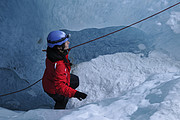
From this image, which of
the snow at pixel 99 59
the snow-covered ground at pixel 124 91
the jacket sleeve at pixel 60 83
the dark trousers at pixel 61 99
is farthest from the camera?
the snow at pixel 99 59

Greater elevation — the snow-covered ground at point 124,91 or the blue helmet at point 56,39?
the blue helmet at point 56,39

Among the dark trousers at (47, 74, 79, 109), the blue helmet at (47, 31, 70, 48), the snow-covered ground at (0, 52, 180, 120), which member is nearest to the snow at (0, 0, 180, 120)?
the snow-covered ground at (0, 52, 180, 120)

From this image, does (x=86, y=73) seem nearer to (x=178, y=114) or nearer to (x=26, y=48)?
(x=26, y=48)

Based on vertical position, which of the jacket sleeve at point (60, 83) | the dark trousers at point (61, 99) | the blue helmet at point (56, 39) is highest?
the blue helmet at point (56, 39)

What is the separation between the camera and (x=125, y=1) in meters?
1.73

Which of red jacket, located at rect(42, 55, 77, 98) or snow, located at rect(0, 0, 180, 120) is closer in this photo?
red jacket, located at rect(42, 55, 77, 98)

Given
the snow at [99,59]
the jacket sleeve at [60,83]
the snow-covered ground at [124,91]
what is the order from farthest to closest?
the snow at [99,59], the jacket sleeve at [60,83], the snow-covered ground at [124,91]

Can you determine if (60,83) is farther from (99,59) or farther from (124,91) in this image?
(99,59)

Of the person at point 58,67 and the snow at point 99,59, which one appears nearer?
the person at point 58,67

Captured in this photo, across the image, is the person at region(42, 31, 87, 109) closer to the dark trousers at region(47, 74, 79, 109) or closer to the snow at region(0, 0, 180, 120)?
the dark trousers at region(47, 74, 79, 109)

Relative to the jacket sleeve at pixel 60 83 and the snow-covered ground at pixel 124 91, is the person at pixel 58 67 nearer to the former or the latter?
the jacket sleeve at pixel 60 83

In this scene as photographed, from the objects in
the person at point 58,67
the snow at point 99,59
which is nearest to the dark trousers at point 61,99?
the person at point 58,67

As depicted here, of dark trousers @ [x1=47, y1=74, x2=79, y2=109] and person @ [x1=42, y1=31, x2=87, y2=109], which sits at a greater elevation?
person @ [x1=42, y1=31, x2=87, y2=109]

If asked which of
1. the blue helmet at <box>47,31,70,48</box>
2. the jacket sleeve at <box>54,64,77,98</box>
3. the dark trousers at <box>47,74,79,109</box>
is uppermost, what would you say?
the blue helmet at <box>47,31,70,48</box>
